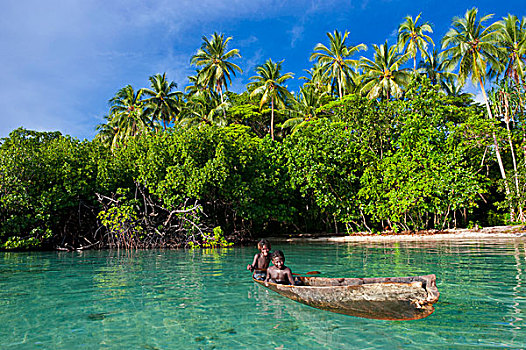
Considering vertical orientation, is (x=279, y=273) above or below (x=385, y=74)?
below

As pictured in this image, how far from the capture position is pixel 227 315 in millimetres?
5496

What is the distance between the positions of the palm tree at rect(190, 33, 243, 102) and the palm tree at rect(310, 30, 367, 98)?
815 cm

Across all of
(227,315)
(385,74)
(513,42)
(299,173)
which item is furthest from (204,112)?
(227,315)

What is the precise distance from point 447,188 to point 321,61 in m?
19.9

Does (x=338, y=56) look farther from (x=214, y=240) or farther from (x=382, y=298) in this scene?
(x=382, y=298)

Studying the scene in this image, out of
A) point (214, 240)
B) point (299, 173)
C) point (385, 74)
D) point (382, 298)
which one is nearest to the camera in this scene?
point (382, 298)

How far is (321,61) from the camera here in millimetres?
36188

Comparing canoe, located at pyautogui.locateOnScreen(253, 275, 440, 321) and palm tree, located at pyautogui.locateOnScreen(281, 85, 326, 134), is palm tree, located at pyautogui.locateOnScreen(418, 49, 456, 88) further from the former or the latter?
canoe, located at pyautogui.locateOnScreen(253, 275, 440, 321)

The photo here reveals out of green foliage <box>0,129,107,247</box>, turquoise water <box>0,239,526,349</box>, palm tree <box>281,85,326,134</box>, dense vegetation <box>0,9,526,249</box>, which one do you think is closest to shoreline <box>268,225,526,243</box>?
dense vegetation <box>0,9,526,249</box>

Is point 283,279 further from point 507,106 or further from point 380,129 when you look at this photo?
point 507,106

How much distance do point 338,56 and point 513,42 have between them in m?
14.8

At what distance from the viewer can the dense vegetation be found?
750 inches

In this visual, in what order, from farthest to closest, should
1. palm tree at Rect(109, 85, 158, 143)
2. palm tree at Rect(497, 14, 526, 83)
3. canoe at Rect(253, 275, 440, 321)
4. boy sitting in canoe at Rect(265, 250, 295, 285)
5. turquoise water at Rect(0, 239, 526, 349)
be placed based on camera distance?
palm tree at Rect(109, 85, 158, 143)
palm tree at Rect(497, 14, 526, 83)
boy sitting in canoe at Rect(265, 250, 295, 285)
canoe at Rect(253, 275, 440, 321)
turquoise water at Rect(0, 239, 526, 349)

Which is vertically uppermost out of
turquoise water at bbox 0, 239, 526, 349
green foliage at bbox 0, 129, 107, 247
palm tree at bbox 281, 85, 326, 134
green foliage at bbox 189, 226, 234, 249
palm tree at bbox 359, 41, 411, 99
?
palm tree at bbox 359, 41, 411, 99
